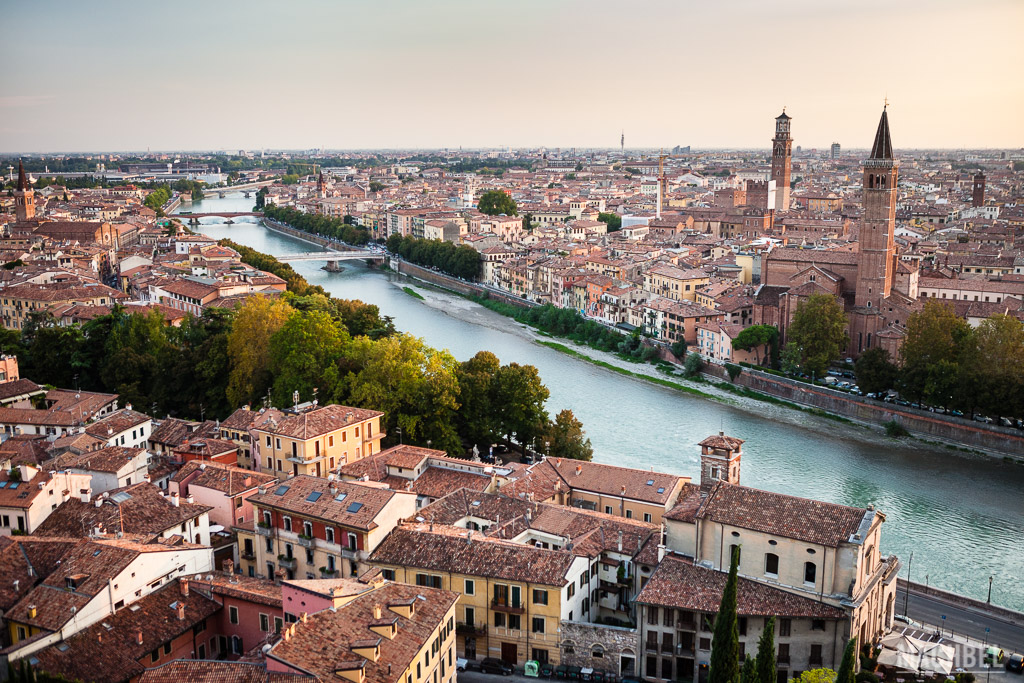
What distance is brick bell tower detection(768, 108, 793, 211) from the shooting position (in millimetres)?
37469

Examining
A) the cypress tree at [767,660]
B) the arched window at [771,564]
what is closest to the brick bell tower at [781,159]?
the arched window at [771,564]

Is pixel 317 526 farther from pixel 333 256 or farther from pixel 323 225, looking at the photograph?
pixel 323 225

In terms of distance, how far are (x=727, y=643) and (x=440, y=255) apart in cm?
2770

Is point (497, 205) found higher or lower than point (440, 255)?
higher

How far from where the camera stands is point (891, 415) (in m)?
16.7

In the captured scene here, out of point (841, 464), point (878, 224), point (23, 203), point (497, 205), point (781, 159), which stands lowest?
point (841, 464)

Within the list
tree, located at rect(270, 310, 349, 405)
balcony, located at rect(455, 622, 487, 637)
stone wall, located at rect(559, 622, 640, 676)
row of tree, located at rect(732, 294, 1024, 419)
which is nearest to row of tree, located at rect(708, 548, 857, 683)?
stone wall, located at rect(559, 622, 640, 676)

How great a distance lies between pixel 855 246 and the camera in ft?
81.9

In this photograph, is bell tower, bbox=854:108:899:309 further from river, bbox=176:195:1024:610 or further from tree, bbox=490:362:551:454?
tree, bbox=490:362:551:454

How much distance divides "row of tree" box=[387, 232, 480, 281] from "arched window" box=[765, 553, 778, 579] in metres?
24.3

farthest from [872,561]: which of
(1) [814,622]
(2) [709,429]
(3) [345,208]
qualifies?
(3) [345,208]

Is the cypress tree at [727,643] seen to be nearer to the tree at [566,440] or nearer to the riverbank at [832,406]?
the tree at [566,440]

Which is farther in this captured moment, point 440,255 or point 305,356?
point 440,255

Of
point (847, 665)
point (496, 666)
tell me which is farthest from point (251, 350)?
point (847, 665)
